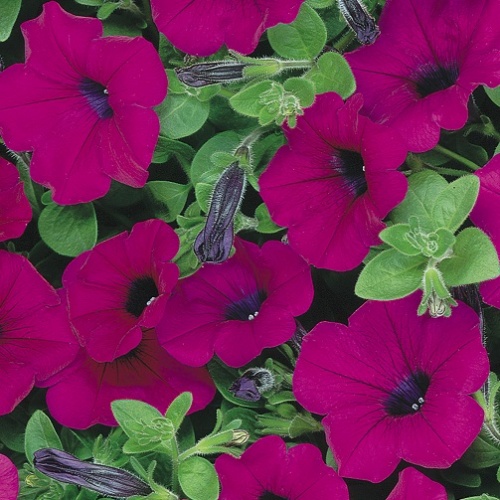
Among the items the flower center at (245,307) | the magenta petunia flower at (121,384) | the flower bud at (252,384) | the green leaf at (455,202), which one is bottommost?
the magenta petunia flower at (121,384)

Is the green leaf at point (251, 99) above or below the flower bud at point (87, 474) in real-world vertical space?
above

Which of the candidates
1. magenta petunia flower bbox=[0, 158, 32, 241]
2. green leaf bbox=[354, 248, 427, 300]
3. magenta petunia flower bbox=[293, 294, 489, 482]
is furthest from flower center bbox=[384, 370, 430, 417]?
magenta petunia flower bbox=[0, 158, 32, 241]

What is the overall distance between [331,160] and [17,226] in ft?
1.19

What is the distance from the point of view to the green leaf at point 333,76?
91 centimetres

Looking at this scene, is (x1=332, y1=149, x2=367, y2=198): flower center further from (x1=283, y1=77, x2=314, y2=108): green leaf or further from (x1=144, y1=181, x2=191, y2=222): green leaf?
(x1=144, y1=181, x2=191, y2=222): green leaf

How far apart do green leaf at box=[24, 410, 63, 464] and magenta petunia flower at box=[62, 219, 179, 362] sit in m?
0.11

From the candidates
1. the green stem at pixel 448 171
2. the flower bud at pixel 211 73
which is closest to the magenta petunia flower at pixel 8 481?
the flower bud at pixel 211 73

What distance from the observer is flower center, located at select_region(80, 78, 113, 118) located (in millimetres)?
1029

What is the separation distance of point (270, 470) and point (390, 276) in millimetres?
236

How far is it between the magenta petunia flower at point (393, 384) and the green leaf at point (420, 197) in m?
0.09

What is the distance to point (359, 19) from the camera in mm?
885

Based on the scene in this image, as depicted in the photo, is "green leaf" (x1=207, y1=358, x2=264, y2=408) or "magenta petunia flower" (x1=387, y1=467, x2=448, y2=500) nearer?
"magenta petunia flower" (x1=387, y1=467, x2=448, y2=500)

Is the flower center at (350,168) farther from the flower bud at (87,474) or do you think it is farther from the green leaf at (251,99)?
the flower bud at (87,474)

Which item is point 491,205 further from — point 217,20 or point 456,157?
point 217,20
